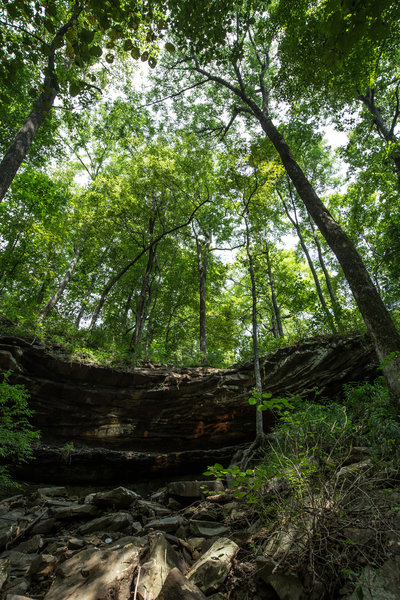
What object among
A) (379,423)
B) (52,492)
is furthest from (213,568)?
(52,492)

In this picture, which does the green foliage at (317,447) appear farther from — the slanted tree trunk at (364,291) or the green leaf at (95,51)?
the green leaf at (95,51)

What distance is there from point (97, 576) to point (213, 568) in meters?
1.14

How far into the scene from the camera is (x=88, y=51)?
2.60 m

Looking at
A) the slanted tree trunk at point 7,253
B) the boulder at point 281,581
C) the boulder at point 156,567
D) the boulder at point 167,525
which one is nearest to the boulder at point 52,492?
the boulder at point 167,525

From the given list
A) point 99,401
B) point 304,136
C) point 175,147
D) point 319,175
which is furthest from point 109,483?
point 319,175

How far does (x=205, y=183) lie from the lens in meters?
14.6

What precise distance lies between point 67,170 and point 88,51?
23.0m

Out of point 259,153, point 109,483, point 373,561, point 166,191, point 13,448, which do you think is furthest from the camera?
point 166,191

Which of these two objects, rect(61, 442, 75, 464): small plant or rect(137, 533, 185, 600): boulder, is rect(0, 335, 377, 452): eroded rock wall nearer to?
rect(61, 442, 75, 464): small plant

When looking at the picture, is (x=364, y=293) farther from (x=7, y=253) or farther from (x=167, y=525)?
(x=7, y=253)

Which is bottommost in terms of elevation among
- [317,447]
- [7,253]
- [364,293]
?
[317,447]

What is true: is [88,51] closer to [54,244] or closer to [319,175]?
[54,244]

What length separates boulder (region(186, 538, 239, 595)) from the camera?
7.85 ft

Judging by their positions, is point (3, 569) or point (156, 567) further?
point (3, 569)
